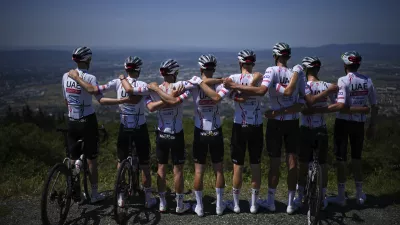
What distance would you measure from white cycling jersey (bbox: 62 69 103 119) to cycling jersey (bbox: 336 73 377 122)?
5.02m

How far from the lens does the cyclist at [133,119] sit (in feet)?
18.7

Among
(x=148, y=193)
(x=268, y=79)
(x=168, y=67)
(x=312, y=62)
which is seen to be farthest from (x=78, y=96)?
(x=312, y=62)

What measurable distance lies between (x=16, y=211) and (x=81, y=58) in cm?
348

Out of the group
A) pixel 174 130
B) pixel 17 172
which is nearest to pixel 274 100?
pixel 174 130

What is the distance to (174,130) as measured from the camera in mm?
5551

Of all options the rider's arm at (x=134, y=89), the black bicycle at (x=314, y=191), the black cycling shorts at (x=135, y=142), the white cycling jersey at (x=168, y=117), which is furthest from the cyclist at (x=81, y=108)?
the black bicycle at (x=314, y=191)

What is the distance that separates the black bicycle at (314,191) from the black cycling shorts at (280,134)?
423 millimetres

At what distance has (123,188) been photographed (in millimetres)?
5344

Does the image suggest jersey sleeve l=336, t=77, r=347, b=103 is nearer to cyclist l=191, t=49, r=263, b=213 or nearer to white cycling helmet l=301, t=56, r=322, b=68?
white cycling helmet l=301, t=56, r=322, b=68

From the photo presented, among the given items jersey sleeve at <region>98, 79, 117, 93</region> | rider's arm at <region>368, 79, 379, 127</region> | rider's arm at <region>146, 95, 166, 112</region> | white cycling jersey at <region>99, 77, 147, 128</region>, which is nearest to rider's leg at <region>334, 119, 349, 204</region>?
rider's arm at <region>368, 79, 379, 127</region>

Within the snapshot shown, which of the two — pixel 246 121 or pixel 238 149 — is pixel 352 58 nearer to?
pixel 246 121

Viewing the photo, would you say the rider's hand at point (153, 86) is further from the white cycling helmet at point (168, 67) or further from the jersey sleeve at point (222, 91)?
the jersey sleeve at point (222, 91)

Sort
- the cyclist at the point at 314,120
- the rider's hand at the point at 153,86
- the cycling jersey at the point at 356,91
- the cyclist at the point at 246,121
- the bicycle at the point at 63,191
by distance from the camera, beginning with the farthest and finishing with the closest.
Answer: the cycling jersey at the point at 356,91
the cyclist at the point at 314,120
the cyclist at the point at 246,121
the rider's hand at the point at 153,86
the bicycle at the point at 63,191

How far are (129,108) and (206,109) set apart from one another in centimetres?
162
